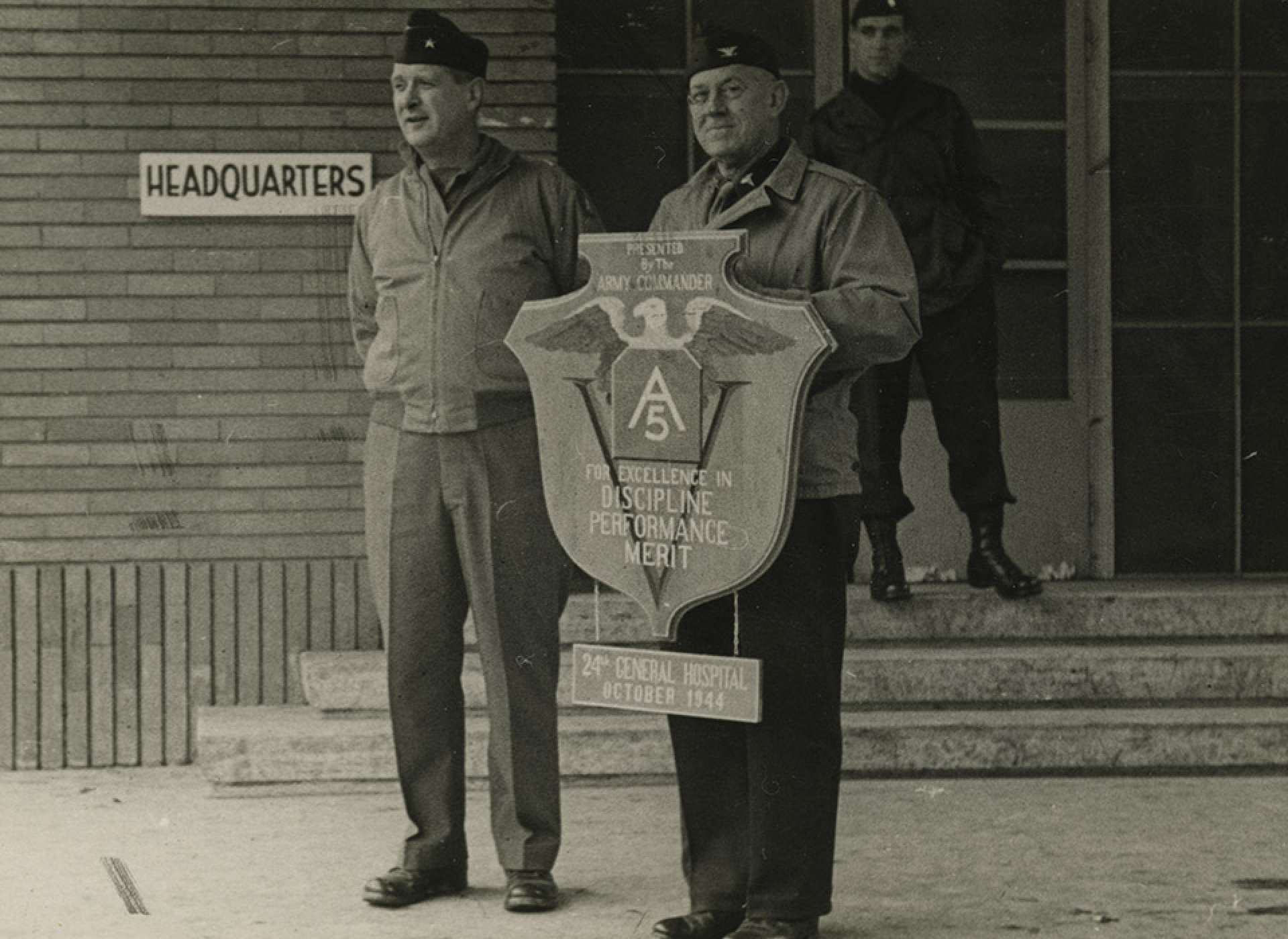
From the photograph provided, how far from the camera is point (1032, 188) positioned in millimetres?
8773

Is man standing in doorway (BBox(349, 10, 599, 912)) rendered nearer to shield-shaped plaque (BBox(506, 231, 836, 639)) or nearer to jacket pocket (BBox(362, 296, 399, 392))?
jacket pocket (BBox(362, 296, 399, 392))

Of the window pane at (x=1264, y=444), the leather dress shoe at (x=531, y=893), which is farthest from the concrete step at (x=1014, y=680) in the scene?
the leather dress shoe at (x=531, y=893)

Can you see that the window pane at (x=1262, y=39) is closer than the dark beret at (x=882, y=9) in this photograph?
No

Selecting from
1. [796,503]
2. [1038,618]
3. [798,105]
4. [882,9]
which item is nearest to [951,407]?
[1038,618]

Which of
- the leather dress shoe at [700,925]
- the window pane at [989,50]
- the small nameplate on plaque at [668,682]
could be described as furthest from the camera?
the window pane at [989,50]

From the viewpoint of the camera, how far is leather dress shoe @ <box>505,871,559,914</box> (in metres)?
5.52

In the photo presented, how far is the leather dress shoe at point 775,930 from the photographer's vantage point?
4.98 meters

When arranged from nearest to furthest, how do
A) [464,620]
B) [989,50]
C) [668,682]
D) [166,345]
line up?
[668,682] < [464,620] < [166,345] < [989,50]

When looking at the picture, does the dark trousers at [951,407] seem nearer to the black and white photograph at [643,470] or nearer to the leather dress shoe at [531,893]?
the black and white photograph at [643,470]

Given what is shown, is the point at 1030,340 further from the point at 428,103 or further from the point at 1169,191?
the point at 428,103

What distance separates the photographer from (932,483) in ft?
28.4

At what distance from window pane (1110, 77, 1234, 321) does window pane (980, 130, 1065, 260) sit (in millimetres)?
236

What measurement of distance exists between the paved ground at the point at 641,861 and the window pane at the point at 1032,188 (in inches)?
102

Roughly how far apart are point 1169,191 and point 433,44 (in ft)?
13.9
